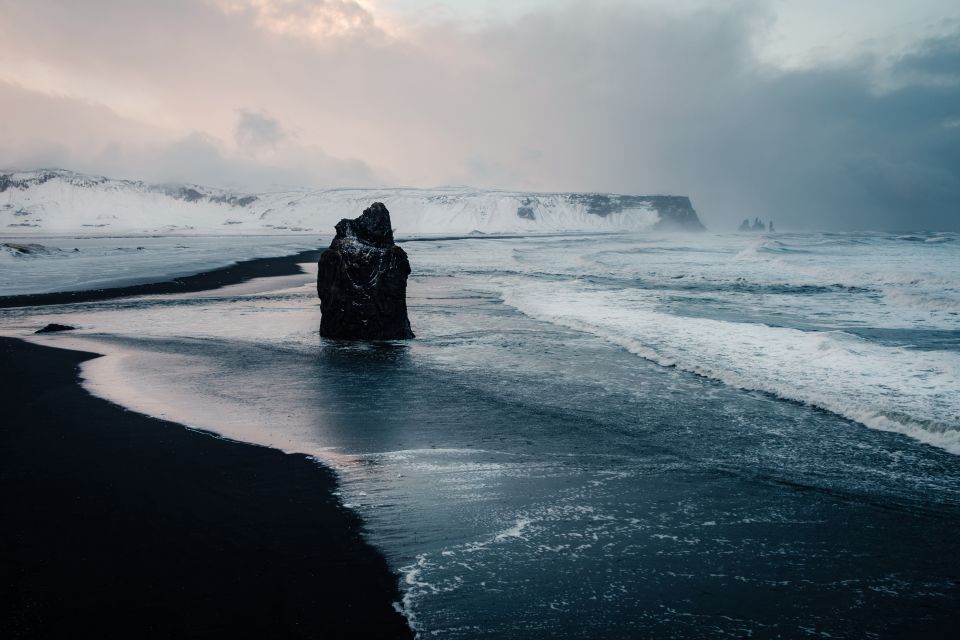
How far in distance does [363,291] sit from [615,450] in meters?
8.59

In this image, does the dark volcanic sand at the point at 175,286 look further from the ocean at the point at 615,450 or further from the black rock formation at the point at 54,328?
the black rock formation at the point at 54,328

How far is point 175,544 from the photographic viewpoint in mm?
4852

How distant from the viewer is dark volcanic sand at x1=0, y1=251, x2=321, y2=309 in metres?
22.0

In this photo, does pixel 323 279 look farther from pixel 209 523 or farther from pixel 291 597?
pixel 291 597

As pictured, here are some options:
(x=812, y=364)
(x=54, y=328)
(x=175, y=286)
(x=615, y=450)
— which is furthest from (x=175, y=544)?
(x=175, y=286)

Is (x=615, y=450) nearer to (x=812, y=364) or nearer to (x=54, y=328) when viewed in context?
(x=812, y=364)

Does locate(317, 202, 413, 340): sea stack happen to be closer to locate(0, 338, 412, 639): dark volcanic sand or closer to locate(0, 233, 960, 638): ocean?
locate(0, 233, 960, 638): ocean

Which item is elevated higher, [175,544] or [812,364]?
[812,364]

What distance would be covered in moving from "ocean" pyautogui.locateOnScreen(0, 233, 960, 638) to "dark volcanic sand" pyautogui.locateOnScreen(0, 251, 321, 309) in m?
6.07

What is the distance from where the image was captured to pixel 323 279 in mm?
15039

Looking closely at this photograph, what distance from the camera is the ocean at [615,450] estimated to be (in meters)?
4.32

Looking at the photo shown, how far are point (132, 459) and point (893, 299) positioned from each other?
80.3 feet

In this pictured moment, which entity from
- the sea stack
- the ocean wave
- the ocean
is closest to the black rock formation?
the ocean

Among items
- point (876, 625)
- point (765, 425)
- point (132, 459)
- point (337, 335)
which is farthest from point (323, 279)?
point (876, 625)
